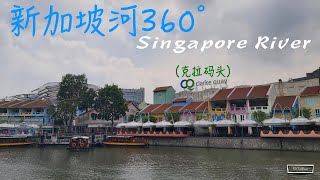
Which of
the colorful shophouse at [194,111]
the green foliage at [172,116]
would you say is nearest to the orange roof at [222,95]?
the colorful shophouse at [194,111]

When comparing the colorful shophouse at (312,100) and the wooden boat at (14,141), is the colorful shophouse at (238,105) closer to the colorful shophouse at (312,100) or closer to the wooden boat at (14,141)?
the colorful shophouse at (312,100)

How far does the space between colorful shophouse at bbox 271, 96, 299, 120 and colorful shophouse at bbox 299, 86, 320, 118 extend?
123 centimetres

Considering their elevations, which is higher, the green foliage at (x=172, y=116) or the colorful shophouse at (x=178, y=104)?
the colorful shophouse at (x=178, y=104)

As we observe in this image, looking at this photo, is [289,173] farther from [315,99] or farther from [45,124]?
[45,124]

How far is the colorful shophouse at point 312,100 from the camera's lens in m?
45.8

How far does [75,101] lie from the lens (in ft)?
198

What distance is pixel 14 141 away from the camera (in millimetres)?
50406

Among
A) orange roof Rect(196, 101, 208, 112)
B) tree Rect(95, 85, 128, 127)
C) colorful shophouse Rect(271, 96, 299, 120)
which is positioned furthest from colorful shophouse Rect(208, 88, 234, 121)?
tree Rect(95, 85, 128, 127)

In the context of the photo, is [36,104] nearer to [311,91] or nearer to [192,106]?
[192,106]

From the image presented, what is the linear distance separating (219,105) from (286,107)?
1119 cm

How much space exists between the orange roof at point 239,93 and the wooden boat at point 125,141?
15830 mm

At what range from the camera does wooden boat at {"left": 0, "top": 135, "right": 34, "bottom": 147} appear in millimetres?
49322

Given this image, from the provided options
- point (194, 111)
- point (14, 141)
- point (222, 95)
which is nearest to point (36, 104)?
point (14, 141)

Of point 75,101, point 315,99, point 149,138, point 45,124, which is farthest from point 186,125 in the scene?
point 45,124
